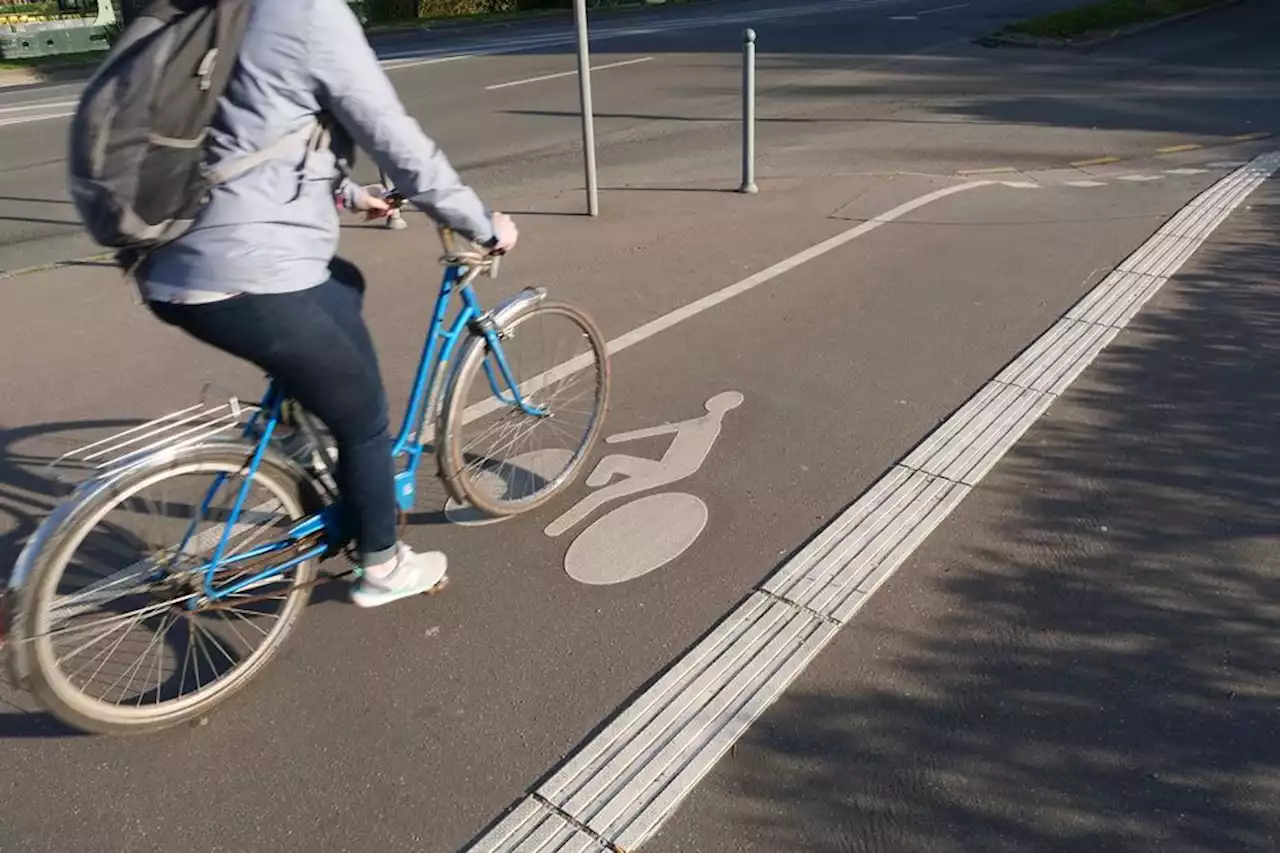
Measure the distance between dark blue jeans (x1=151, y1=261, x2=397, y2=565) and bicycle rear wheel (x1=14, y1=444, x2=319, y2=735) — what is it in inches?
7.0

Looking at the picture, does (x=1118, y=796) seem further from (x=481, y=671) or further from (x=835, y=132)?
(x=835, y=132)

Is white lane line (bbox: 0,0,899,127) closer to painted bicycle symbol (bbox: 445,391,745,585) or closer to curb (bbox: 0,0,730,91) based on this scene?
curb (bbox: 0,0,730,91)

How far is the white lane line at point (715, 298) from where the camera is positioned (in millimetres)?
4090

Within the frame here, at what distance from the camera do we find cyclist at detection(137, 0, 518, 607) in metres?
2.46

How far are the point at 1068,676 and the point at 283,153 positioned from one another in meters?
2.56

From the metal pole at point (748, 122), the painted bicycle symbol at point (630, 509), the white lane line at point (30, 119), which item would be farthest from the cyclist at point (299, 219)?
the white lane line at point (30, 119)

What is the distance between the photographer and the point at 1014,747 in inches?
109

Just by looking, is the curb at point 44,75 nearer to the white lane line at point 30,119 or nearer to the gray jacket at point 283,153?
the white lane line at point 30,119

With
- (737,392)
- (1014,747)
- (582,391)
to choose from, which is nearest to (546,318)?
(582,391)

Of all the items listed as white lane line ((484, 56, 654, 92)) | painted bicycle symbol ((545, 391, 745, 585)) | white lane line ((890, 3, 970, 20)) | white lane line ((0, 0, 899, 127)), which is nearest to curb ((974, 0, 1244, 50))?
white lane line ((890, 3, 970, 20))

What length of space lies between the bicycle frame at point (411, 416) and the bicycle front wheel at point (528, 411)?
35 millimetres

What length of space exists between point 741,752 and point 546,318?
180 cm

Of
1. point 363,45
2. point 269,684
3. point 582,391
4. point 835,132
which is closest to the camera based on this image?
point 363,45

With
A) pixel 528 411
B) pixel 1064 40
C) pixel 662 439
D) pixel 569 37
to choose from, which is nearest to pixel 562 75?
pixel 569 37
